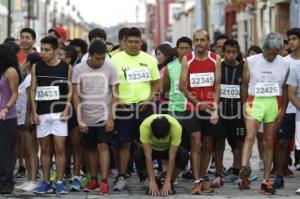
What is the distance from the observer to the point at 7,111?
34.0 feet

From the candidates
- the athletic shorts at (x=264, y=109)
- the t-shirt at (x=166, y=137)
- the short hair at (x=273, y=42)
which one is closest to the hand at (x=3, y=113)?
the t-shirt at (x=166, y=137)

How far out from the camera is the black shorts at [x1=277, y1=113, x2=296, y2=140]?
11461 millimetres

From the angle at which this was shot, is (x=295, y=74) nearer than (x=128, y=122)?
Yes

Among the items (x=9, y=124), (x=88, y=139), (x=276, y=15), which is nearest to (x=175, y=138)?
(x=88, y=139)

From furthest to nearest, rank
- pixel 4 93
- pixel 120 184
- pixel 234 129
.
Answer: pixel 234 129, pixel 120 184, pixel 4 93

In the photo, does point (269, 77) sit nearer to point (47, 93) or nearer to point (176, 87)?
point (176, 87)

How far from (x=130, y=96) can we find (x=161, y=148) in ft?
2.83

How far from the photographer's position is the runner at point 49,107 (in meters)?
10.5

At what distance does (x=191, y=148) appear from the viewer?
35.6 ft

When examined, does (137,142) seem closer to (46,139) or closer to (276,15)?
(46,139)

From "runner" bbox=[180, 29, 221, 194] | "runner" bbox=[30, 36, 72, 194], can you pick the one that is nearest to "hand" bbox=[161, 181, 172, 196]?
"runner" bbox=[180, 29, 221, 194]

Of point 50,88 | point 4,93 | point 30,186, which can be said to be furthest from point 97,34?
point 30,186

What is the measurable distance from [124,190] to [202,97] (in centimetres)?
151

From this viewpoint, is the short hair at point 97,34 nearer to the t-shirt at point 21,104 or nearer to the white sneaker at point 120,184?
the t-shirt at point 21,104
